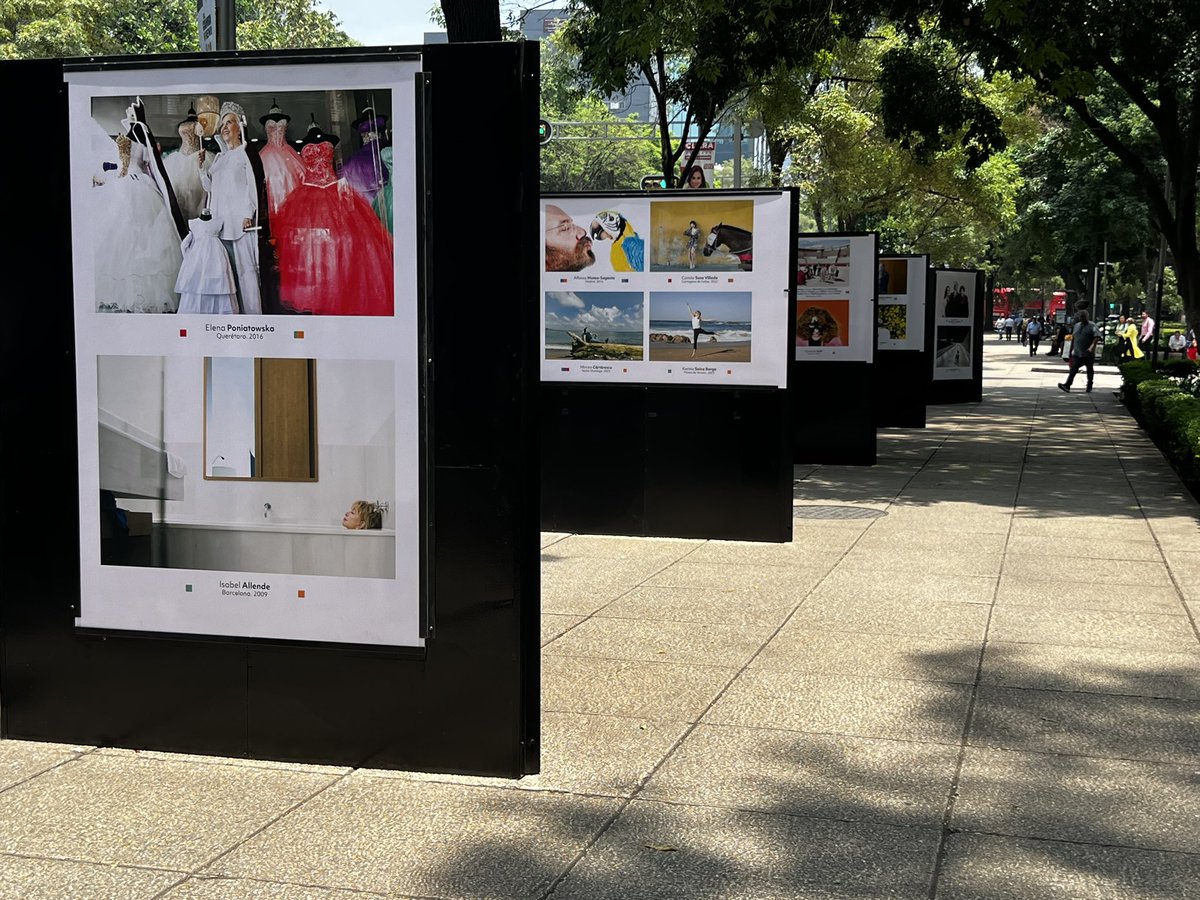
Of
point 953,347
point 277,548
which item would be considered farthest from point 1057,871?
point 953,347

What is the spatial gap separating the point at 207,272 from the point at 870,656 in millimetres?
3576

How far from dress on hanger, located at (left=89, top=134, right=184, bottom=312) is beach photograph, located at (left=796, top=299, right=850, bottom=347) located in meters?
10.7

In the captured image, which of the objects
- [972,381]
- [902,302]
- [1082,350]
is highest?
[902,302]

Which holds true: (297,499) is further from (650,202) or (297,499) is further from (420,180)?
(650,202)

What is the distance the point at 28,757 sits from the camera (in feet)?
16.9

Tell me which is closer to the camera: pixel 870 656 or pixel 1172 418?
pixel 870 656

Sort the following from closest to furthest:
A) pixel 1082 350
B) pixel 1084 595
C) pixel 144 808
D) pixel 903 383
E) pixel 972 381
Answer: pixel 144 808
pixel 1084 595
pixel 903 383
pixel 972 381
pixel 1082 350

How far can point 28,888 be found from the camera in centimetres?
394

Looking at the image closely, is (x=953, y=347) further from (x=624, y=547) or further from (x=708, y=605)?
(x=708, y=605)

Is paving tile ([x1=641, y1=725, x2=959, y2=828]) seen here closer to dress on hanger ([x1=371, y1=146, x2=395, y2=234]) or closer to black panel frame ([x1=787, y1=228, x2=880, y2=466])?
dress on hanger ([x1=371, y1=146, x2=395, y2=234])

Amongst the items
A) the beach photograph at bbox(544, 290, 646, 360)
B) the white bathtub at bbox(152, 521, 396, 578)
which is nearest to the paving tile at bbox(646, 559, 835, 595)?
the beach photograph at bbox(544, 290, 646, 360)

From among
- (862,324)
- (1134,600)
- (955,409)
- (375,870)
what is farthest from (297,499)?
(955,409)

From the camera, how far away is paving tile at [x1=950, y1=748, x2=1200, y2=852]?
14.4 ft

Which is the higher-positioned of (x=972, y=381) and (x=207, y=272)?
(x=207, y=272)
